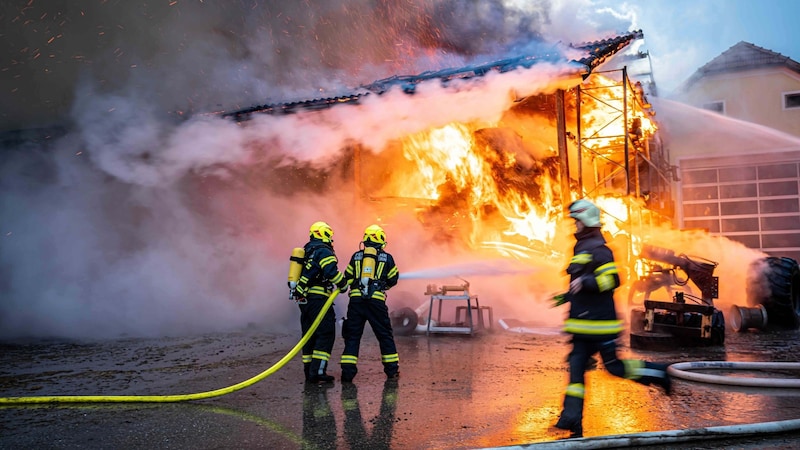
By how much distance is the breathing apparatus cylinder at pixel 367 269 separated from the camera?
643cm

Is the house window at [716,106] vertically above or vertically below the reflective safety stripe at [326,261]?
above

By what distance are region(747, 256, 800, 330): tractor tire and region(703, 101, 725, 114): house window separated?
478 inches

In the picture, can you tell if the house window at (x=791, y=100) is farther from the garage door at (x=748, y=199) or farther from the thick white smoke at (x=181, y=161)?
the thick white smoke at (x=181, y=161)

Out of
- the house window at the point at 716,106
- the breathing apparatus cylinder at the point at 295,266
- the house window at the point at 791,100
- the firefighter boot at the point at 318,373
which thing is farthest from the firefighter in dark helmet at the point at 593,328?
the house window at the point at 791,100

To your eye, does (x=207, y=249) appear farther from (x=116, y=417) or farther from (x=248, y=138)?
(x=116, y=417)

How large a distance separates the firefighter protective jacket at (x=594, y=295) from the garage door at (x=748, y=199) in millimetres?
16066

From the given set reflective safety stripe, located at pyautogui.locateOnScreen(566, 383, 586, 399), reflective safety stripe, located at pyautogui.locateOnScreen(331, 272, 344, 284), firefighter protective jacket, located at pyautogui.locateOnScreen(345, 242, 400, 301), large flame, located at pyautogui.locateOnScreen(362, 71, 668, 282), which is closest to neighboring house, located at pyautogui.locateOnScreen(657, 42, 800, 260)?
large flame, located at pyautogui.locateOnScreen(362, 71, 668, 282)

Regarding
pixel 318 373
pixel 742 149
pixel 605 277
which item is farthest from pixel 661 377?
pixel 742 149

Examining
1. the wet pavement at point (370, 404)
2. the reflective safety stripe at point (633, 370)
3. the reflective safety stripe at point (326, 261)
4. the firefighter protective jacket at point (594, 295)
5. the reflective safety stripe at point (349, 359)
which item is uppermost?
the reflective safety stripe at point (326, 261)

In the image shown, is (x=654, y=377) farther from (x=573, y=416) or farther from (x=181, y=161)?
(x=181, y=161)

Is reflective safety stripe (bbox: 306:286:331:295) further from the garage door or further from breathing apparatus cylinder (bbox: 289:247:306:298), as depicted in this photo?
the garage door

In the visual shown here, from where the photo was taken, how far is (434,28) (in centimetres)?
1608

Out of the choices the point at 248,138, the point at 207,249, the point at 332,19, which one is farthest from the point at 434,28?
the point at 207,249

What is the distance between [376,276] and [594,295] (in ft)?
8.96
